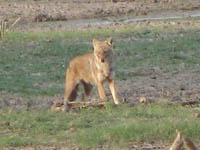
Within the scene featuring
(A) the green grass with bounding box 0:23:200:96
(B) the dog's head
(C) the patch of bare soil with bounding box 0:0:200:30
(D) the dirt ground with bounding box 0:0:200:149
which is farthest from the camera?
(C) the patch of bare soil with bounding box 0:0:200:30

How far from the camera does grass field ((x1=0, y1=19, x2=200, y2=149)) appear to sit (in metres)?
7.43

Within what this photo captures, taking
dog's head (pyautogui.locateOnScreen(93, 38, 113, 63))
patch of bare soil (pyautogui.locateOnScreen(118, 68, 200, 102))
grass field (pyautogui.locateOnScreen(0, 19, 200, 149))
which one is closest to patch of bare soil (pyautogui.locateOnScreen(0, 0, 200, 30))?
grass field (pyautogui.locateOnScreen(0, 19, 200, 149))

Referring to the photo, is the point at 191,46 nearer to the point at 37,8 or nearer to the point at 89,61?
the point at 89,61

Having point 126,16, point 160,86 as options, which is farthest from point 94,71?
point 126,16

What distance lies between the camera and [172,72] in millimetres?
13102

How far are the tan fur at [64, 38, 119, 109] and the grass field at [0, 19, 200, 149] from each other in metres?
0.56

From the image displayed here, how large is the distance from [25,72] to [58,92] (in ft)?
6.25

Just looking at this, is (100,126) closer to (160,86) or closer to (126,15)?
(160,86)

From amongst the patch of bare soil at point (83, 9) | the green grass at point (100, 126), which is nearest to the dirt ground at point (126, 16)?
the patch of bare soil at point (83, 9)

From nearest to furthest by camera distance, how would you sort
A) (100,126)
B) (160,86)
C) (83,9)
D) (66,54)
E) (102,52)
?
(100,126) < (102,52) < (160,86) < (66,54) < (83,9)

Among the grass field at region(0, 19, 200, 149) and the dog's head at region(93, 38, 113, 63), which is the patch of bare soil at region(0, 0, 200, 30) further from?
the dog's head at region(93, 38, 113, 63)

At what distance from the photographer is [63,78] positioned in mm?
12523

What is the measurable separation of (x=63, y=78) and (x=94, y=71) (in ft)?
7.85

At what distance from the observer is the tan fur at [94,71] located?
392 inches
